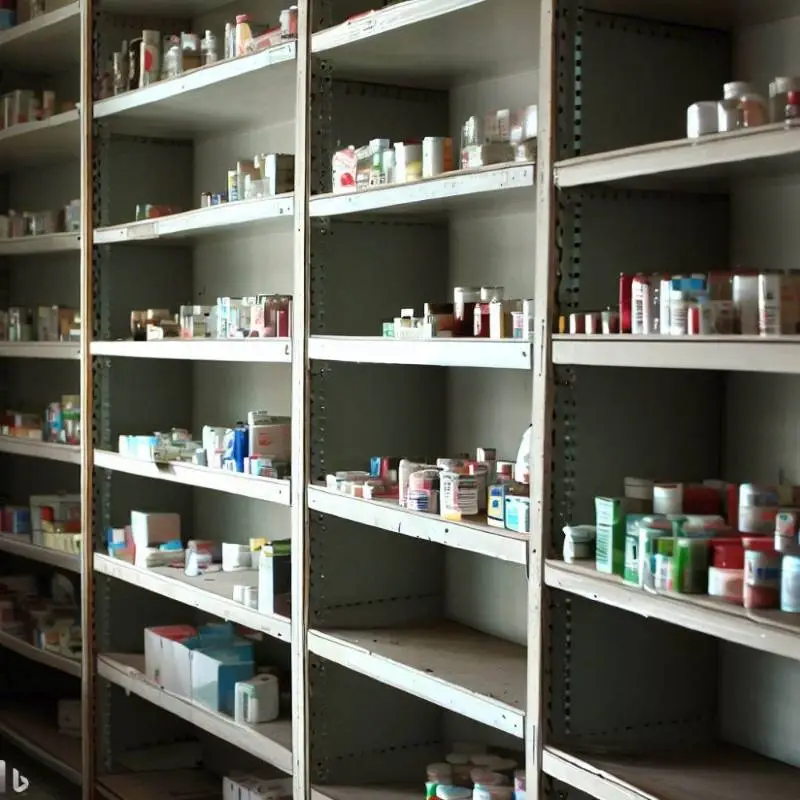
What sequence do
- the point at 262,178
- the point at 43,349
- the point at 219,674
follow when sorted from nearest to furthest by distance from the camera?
the point at 262,178
the point at 219,674
the point at 43,349

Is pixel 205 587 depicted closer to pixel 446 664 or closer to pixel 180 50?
pixel 446 664

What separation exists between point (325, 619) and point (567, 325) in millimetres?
1332

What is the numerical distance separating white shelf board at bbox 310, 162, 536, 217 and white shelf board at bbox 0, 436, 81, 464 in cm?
175

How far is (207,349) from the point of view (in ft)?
13.0

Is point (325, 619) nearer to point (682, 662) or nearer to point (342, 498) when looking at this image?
point (342, 498)

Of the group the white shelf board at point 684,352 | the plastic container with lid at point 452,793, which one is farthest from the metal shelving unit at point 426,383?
the plastic container with lid at point 452,793

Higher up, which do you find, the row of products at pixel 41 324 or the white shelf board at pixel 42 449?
the row of products at pixel 41 324

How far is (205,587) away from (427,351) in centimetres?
146

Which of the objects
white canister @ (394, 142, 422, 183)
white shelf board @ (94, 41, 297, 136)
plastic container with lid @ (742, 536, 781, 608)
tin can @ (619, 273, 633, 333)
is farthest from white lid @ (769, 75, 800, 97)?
white shelf board @ (94, 41, 297, 136)

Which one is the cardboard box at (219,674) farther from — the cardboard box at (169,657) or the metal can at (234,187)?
the metal can at (234,187)

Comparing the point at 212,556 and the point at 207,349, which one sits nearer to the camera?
the point at 207,349

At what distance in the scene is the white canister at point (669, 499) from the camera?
102 inches

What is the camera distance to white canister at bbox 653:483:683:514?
2584mm

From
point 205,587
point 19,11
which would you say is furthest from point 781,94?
point 19,11
